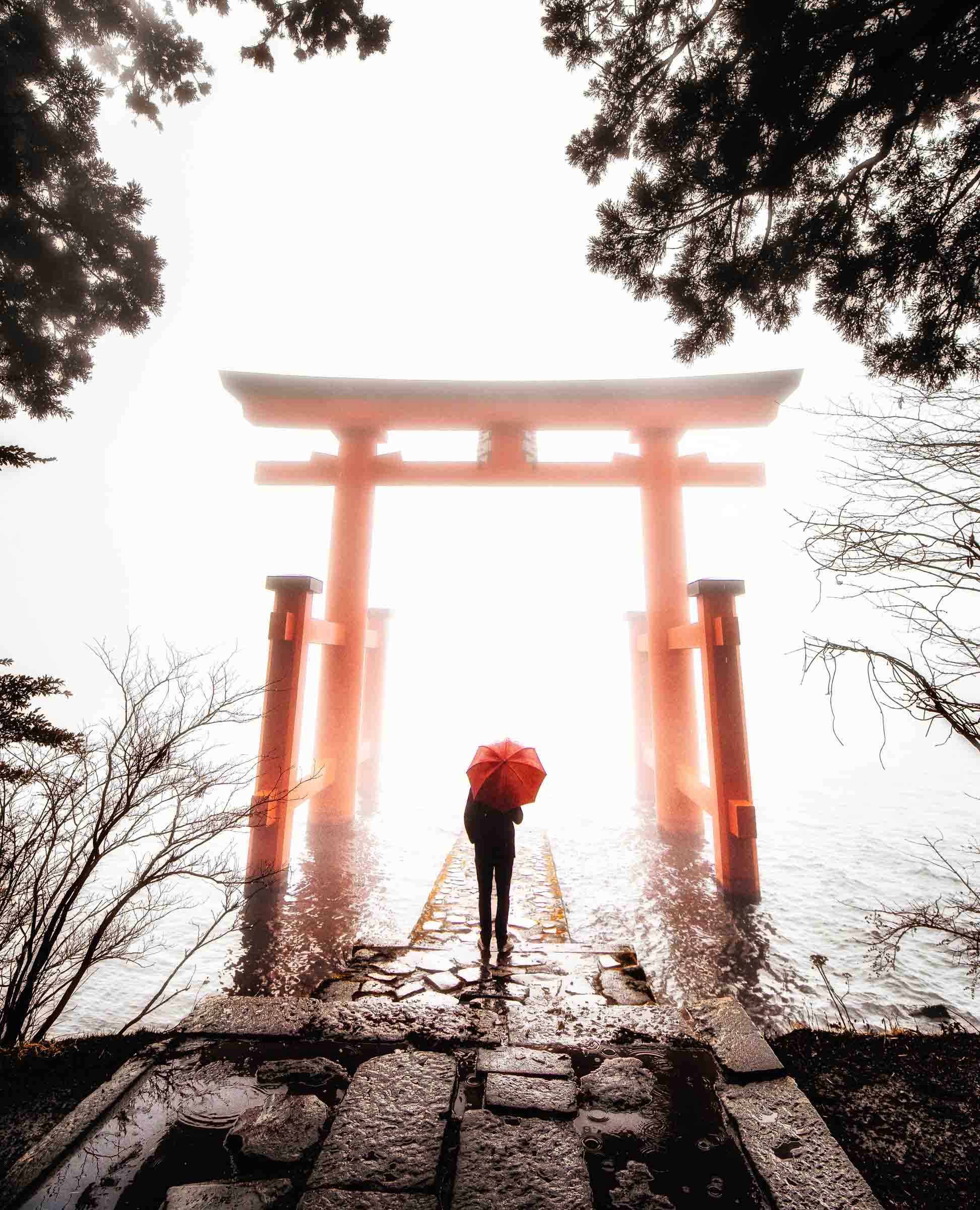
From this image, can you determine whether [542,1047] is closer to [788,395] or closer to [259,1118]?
[259,1118]

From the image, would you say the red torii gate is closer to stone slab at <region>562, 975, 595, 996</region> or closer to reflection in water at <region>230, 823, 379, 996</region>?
reflection in water at <region>230, 823, 379, 996</region>

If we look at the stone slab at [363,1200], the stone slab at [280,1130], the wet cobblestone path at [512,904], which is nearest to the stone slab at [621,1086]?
the stone slab at [363,1200]

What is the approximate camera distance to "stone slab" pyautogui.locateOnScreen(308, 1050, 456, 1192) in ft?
5.72

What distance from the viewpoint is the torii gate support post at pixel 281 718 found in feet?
17.1

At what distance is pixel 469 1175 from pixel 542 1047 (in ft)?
2.67

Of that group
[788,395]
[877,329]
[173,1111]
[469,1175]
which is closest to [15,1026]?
[173,1111]

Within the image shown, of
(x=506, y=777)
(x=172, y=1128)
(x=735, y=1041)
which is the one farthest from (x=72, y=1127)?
(x=735, y=1041)

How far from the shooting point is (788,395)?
6559 millimetres

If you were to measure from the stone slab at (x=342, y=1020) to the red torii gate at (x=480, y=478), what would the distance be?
2.75 metres

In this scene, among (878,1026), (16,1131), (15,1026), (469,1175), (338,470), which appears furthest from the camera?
(338,470)

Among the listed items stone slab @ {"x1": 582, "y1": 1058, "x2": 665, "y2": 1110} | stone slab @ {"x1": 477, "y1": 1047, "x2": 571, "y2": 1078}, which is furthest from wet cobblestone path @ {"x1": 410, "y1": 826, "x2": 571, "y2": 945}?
stone slab @ {"x1": 582, "y1": 1058, "x2": 665, "y2": 1110}

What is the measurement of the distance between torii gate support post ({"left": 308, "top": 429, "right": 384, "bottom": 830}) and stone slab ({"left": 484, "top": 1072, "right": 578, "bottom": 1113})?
514 centimetres

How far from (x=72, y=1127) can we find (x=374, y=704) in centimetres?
707

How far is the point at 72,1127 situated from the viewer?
77.0 inches
